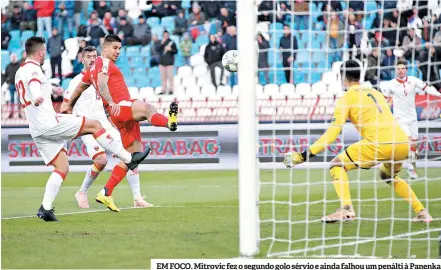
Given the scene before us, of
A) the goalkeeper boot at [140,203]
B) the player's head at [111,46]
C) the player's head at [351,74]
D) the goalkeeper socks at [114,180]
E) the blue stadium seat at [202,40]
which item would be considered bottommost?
the goalkeeper boot at [140,203]

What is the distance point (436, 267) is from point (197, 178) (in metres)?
9.59

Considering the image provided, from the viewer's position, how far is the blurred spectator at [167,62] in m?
19.4

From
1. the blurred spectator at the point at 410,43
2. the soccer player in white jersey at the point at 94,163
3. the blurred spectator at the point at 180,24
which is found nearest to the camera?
the soccer player in white jersey at the point at 94,163

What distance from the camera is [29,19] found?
860 inches

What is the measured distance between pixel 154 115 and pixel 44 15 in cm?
1231

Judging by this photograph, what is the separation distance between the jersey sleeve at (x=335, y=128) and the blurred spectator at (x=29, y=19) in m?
14.9

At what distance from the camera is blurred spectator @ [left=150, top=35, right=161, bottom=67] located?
784 inches

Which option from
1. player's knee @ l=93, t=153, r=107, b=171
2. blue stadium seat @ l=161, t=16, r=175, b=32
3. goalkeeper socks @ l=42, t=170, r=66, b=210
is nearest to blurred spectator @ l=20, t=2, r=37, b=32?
blue stadium seat @ l=161, t=16, r=175, b=32

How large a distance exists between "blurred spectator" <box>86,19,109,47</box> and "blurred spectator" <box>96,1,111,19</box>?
0.60 m

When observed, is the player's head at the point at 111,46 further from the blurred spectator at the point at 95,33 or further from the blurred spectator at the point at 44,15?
the blurred spectator at the point at 44,15

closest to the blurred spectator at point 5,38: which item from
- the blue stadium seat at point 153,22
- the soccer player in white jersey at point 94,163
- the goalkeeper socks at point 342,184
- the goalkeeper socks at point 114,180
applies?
the blue stadium seat at point 153,22

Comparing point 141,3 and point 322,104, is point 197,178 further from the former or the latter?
point 141,3

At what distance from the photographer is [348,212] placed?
27.7ft

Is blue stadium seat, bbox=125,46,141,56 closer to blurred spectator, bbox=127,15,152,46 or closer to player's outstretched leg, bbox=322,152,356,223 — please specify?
blurred spectator, bbox=127,15,152,46
